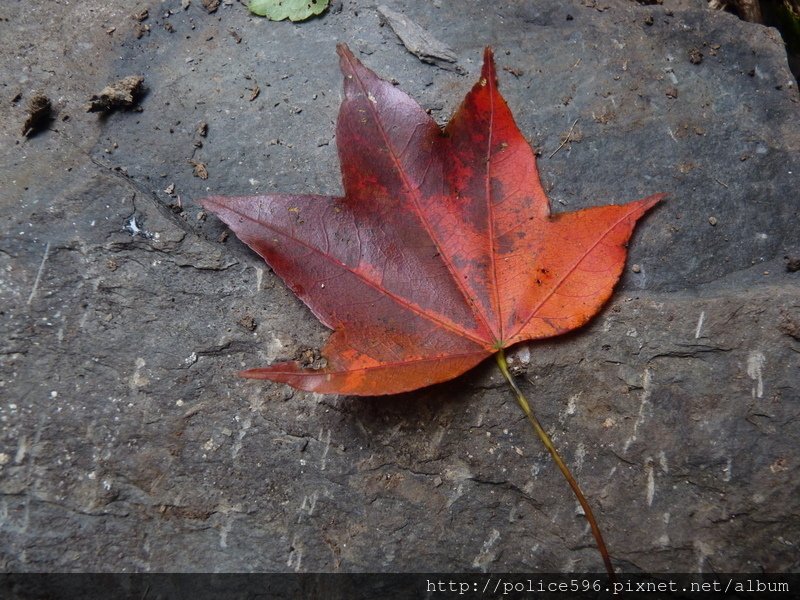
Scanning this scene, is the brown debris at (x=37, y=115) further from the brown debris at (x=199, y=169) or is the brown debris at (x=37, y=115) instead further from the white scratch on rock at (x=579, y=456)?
the white scratch on rock at (x=579, y=456)

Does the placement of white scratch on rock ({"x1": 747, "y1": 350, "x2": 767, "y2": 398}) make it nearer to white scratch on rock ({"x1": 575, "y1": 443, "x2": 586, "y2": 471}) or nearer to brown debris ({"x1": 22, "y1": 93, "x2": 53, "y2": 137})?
white scratch on rock ({"x1": 575, "y1": 443, "x2": 586, "y2": 471})

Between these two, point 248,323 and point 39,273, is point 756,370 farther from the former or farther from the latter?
point 39,273

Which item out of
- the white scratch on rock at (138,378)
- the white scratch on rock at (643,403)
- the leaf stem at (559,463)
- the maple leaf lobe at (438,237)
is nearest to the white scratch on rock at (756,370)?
the white scratch on rock at (643,403)

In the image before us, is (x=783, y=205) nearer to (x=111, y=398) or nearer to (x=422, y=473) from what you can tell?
(x=422, y=473)

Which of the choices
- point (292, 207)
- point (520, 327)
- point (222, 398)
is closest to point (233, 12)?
point (292, 207)

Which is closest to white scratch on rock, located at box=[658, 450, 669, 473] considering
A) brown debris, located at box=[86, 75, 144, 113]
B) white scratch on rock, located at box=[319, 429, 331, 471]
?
white scratch on rock, located at box=[319, 429, 331, 471]

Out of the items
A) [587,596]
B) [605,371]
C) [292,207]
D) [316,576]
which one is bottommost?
[587,596]
